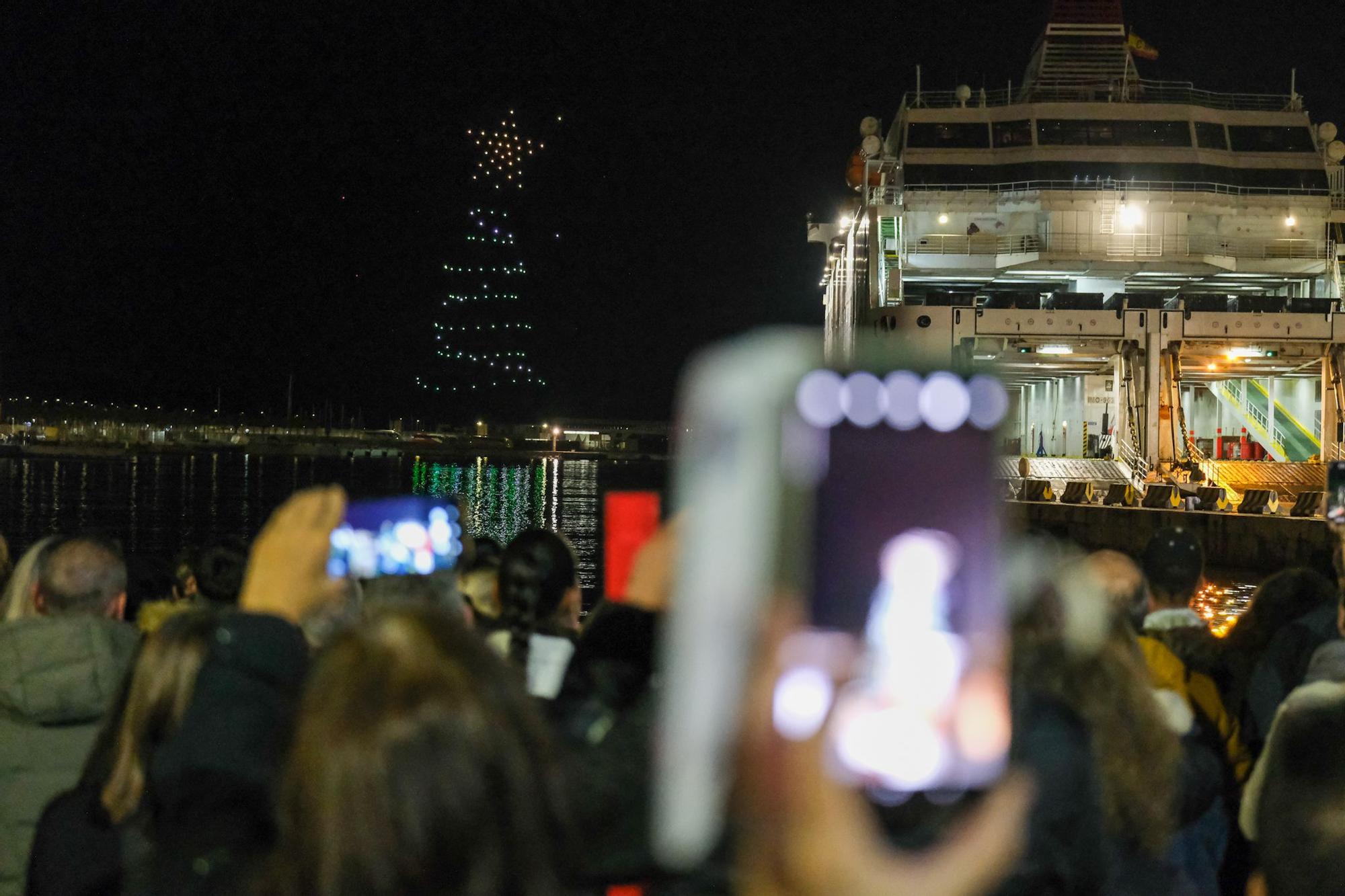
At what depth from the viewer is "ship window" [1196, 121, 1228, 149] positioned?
43.8 m

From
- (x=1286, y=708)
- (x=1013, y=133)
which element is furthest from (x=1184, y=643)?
(x=1013, y=133)

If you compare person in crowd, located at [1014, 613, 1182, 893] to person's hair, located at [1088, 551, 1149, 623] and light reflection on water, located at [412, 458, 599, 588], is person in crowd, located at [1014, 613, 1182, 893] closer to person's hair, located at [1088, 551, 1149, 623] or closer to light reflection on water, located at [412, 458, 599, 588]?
person's hair, located at [1088, 551, 1149, 623]

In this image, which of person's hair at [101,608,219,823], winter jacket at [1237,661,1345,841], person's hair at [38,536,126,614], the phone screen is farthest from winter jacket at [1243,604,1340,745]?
person's hair at [38,536,126,614]

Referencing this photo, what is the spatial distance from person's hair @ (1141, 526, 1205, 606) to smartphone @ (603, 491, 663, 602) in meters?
2.40

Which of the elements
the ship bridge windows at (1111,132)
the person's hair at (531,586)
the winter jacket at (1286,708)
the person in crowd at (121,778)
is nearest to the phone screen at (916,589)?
the winter jacket at (1286,708)

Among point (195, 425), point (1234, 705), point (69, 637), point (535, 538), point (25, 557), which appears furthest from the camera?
point (195, 425)

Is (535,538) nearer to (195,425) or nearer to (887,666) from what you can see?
(887,666)

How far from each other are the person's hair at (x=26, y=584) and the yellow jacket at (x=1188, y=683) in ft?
11.8

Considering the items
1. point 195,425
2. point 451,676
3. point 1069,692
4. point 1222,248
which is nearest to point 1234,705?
point 1069,692

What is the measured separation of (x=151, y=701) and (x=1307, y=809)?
231 centimetres

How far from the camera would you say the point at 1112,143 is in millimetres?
43500

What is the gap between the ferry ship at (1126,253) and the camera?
36062 millimetres

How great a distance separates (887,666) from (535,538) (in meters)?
2.25

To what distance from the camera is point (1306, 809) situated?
2.33 meters
